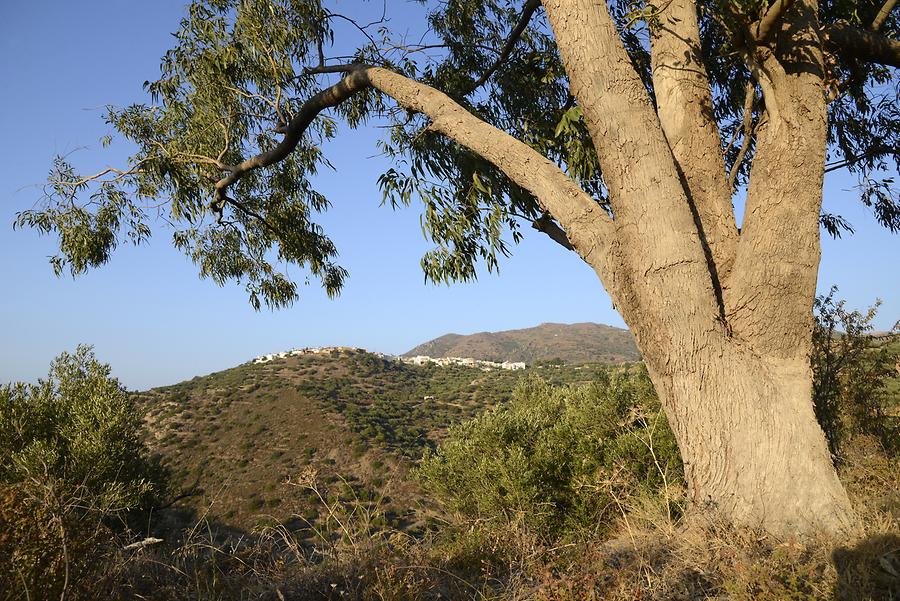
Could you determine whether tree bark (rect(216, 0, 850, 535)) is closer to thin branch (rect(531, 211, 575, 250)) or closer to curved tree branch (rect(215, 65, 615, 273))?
curved tree branch (rect(215, 65, 615, 273))

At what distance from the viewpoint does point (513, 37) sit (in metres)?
6.12

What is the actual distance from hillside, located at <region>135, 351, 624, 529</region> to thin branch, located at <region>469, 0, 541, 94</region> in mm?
16023

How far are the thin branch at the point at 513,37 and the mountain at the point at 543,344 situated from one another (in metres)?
60.6

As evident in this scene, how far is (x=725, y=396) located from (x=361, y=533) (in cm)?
218

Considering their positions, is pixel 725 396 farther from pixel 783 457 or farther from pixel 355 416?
pixel 355 416

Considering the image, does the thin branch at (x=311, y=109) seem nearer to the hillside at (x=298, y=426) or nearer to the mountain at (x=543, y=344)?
the hillside at (x=298, y=426)

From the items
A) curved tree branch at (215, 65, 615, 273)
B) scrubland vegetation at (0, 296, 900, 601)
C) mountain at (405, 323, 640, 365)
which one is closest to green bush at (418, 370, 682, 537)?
scrubland vegetation at (0, 296, 900, 601)

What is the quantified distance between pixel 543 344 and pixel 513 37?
8085 centimetres

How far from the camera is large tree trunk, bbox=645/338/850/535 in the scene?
3.03m

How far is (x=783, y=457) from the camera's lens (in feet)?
10.1

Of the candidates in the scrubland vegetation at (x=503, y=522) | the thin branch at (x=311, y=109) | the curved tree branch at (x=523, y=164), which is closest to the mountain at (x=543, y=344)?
the scrubland vegetation at (x=503, y=522)

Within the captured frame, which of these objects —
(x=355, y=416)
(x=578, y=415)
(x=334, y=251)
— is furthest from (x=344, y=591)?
(x=355, y=416)

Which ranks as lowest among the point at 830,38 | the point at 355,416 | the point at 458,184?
the point at 355,416

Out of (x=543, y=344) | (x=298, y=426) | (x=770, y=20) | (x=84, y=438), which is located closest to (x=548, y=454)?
(x=770, y=20)
